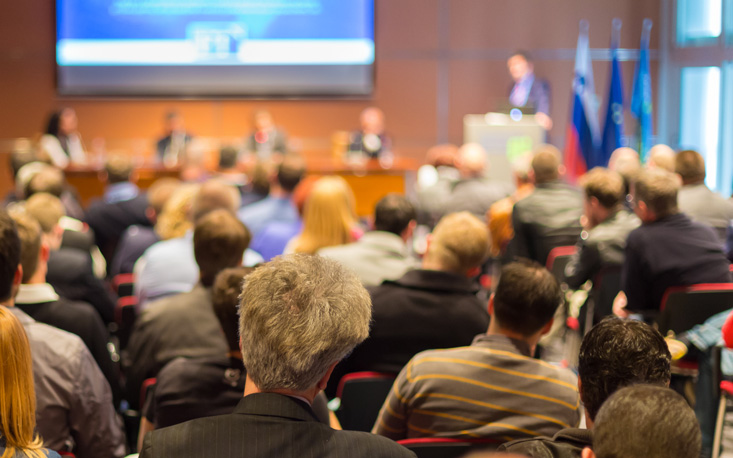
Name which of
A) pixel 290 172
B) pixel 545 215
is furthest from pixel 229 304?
pixel 545 215

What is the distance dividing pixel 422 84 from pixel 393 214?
721 centimetres

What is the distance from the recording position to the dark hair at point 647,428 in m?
1.09

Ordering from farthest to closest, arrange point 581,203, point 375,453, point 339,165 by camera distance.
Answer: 1. point 339,165
2. point 581,203
3. point 375,453

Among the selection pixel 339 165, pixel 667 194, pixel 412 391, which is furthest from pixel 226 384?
pixel 339 165

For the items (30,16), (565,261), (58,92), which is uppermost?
(30,16)

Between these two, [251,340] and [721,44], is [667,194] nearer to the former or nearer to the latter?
[251,340]

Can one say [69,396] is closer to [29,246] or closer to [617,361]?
[29,246]

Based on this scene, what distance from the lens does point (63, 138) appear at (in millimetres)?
9625

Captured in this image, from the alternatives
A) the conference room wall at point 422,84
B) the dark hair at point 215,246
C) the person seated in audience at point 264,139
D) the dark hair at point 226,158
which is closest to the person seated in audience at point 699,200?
the dark hair at point 215,246

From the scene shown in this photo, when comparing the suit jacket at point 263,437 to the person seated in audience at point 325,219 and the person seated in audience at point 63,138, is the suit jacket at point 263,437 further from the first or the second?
the person seated in audience at point 63,138

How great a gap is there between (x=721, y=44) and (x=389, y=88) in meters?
4.26

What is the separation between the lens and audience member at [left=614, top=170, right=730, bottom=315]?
3.74 meters

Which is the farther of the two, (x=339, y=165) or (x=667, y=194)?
(x=339, y=165)

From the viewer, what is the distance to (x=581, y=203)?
536 centimetres
